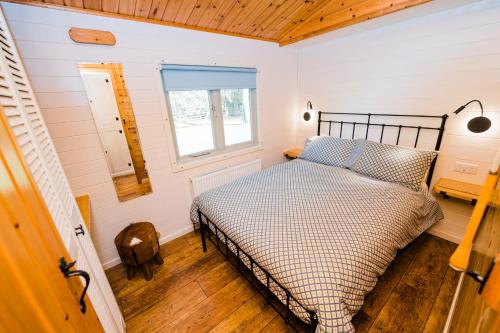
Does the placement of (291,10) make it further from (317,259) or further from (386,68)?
(317,259)

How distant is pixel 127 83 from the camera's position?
1850 millimetres

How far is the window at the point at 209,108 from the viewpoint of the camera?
7.11 feet

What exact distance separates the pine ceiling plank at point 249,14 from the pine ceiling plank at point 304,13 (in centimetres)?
47

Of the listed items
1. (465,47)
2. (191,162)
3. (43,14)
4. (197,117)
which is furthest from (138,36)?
(465,47)

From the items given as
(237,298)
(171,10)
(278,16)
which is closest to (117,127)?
(171,10)

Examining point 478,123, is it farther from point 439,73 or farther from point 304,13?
point 304,13

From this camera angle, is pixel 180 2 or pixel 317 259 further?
pixel 180 2

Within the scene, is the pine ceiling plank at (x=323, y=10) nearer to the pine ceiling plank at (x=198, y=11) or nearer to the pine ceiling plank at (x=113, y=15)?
the pine ceiling plank at (x=113, y=15)

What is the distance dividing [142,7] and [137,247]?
80.6 inches

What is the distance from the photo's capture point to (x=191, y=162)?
7.88ft

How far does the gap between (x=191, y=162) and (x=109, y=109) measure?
3.05ft

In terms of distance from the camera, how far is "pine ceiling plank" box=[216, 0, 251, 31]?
1987 mm

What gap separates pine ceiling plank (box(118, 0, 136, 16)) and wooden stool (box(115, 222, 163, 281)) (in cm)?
190

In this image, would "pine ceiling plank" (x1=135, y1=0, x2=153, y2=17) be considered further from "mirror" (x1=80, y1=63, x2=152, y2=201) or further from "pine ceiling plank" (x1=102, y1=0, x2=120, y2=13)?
"mirror" (x1=80, y1=63, x2=152, y2=201)
